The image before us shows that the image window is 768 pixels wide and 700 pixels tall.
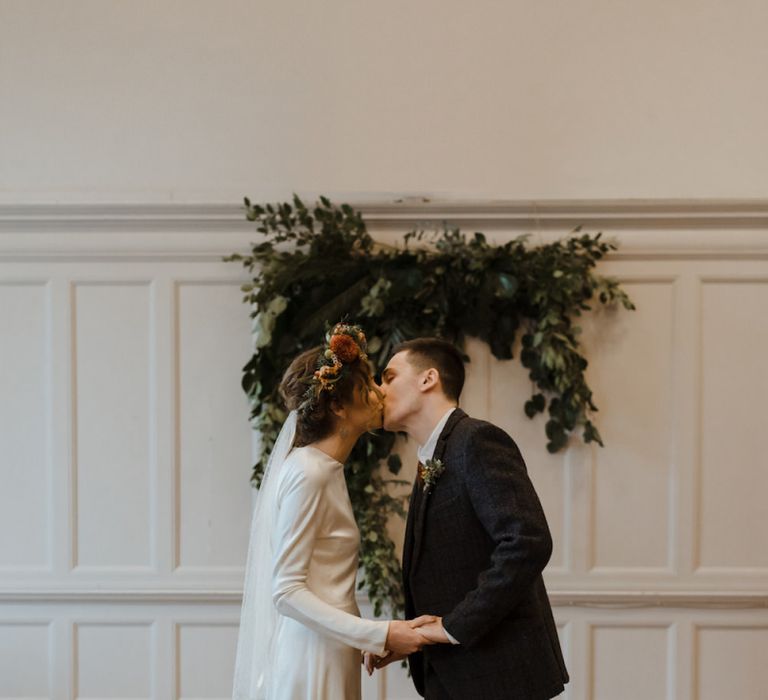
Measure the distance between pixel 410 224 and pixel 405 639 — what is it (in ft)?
5.58

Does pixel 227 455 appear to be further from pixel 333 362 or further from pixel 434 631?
pixel 434 631

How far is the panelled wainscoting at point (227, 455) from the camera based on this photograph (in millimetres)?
2980

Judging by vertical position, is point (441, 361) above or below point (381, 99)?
below

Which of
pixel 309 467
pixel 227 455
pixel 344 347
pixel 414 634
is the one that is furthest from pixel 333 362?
pixel 227 455

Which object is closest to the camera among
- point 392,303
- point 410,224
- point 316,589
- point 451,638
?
point 451,638

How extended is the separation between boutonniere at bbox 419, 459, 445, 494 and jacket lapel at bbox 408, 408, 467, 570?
0.04ft

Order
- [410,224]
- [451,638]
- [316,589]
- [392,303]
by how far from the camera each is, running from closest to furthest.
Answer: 1. [451,638]
2. [316,589]
3. [392,303]
4. [410,224]

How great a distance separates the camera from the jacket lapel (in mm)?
1962

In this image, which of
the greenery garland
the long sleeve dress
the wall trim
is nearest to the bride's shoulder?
the long sleeve dress

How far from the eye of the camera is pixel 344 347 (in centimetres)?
193

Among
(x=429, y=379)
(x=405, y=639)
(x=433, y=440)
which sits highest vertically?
(x=429, y=379)

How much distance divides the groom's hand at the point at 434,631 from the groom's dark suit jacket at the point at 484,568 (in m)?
0.03

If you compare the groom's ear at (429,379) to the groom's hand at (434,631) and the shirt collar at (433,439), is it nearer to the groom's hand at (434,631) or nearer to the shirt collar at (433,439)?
the shirt collar at (433,439)

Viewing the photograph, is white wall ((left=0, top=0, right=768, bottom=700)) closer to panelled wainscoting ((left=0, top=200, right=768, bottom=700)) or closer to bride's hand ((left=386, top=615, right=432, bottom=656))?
panelled wainscoting ((left=0, top=200, right=768, bottom=700))
